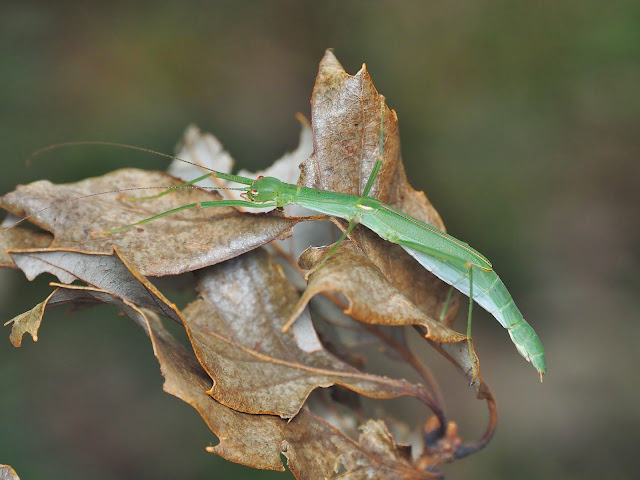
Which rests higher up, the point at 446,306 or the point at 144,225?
the point at 144,225

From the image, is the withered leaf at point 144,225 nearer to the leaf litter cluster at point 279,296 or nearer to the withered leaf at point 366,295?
the leaf litter cluster at point 279,296

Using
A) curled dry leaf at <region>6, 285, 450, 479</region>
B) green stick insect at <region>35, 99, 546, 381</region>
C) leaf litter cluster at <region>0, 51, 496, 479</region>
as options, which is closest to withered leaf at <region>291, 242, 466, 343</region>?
leaf litter cluster at <region>0, 51, 496, 479</region>

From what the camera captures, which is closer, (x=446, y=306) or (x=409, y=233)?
(x=446, y=306)

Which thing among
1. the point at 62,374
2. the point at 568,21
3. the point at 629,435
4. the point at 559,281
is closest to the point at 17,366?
the point at 62,374

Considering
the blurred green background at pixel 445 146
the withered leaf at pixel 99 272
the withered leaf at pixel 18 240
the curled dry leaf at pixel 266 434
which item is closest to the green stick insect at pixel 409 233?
the withered leaf at pixel 99 272

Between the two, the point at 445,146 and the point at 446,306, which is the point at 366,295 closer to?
the point at 446,306

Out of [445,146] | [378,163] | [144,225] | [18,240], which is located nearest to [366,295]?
[378,163]

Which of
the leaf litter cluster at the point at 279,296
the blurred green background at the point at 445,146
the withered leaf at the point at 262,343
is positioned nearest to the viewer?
the leaf litter cluster at the point at 279,296
